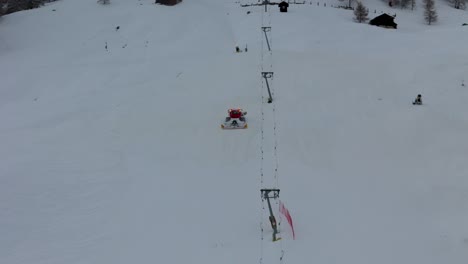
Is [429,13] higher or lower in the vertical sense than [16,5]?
lower

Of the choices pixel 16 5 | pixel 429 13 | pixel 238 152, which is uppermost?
pixel 16 5

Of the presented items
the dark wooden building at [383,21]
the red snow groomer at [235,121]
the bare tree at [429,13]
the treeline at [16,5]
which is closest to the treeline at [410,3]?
the bare tree at [429,13]

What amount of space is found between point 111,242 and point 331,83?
54.2 feet

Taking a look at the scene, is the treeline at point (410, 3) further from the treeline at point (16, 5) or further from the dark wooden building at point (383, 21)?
the treeline at point (16, 5)

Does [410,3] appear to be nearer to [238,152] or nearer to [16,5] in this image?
[16,5]

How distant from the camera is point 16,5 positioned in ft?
176

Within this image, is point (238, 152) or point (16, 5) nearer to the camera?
point (238, 152)

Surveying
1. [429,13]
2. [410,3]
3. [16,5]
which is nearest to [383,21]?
[429,13]

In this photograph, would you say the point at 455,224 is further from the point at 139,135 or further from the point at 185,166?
the point at 139,135

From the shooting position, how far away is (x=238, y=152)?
724 inches

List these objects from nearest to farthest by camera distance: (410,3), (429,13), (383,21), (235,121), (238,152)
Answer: (238,152) < (235,121) < (383,21) < (429,13) < (410,3)

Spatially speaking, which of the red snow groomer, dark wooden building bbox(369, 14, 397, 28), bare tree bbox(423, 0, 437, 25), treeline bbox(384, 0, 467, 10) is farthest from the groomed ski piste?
treeline bbox(384, 0, 467, 10)

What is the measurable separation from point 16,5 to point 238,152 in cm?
4627

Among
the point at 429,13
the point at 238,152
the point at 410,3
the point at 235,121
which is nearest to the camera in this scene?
the point at 238,152
